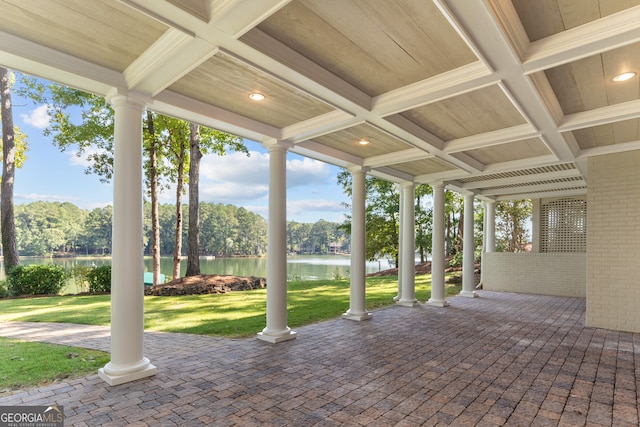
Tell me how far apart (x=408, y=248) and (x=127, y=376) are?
6.92 m

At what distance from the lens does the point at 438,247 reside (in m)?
9.40

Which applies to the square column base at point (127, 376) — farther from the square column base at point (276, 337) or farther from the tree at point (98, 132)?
the tree at point (98, 132)

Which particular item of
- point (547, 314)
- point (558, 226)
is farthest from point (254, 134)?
point (558, 226)

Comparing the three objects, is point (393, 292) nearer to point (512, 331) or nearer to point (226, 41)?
point (512, 331)

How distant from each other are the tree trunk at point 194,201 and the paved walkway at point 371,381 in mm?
6253

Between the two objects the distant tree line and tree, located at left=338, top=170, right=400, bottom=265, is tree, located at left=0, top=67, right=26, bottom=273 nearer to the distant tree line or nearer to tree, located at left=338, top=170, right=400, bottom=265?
the distant tree line

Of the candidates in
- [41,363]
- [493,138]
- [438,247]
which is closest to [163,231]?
[438,247]

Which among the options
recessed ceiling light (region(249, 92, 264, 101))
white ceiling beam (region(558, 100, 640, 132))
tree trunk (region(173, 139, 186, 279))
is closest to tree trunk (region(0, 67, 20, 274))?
tree trunk (region(173, 139, 186, 279))

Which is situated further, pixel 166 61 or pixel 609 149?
pixel 609 149

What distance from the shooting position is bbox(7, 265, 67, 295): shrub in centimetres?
1029

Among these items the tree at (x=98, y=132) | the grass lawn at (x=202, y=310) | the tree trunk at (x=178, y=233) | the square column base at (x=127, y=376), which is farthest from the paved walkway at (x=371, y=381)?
the tree at (x=98, y=132)

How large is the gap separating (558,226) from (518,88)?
37.5 ft

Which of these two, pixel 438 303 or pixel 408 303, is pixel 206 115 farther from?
pixel 438 303

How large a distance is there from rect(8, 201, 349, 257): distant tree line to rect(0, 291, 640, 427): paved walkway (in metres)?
12.5
